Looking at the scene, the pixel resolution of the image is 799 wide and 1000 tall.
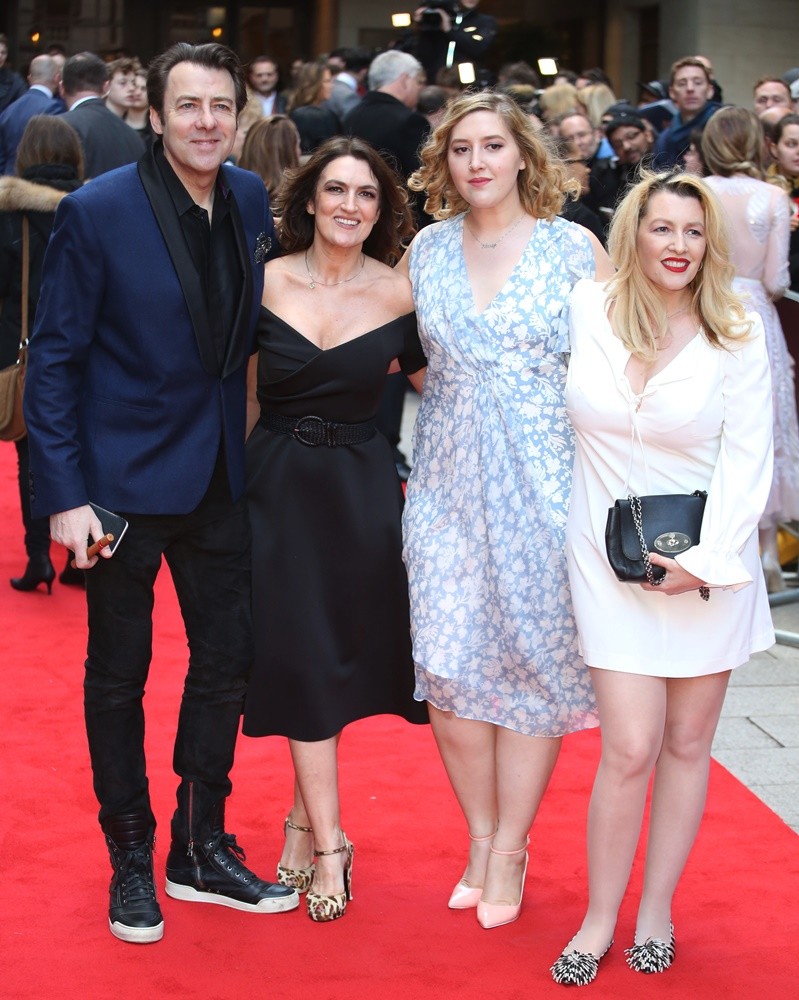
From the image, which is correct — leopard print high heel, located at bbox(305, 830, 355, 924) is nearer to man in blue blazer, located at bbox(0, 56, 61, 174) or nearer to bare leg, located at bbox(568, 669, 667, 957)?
bare leg, located at bbox(568, 669, 667, 957)

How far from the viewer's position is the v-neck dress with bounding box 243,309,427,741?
3.53m

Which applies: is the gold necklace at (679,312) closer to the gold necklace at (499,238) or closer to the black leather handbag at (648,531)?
the black leather handbag at (648,531)

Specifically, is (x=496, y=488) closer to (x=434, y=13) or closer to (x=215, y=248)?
(x=215, y=248)

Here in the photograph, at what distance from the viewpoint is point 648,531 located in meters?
3.08

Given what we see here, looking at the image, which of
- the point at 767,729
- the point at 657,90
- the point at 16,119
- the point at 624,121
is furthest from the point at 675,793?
the point at 657,90

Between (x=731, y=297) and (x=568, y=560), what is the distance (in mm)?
689

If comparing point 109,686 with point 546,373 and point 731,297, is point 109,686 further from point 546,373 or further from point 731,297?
point 731,297

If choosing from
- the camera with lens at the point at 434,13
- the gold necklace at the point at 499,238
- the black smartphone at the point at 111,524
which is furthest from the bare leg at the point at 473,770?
the camera with lens at the point at 434,13

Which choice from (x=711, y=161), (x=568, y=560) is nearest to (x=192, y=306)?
(x=568, y=560)

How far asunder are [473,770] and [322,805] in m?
0.39

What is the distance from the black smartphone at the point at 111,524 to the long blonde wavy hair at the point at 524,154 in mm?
1198

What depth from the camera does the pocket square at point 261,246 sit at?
353cm

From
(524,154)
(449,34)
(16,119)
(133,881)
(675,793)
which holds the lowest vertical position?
(133,881)

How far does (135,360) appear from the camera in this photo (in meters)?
3.31
